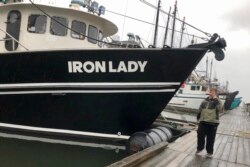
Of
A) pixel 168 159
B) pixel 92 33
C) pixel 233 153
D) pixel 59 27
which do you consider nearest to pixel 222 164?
pixel 168 159

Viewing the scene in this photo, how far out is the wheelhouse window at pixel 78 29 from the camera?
10690 millimetres

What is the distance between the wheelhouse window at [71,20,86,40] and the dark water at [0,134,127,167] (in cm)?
328

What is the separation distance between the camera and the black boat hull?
906 centimetres

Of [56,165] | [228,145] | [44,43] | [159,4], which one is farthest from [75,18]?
[159,4]

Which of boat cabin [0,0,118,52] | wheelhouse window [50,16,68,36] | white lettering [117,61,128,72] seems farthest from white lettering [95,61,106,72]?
wheelhouse window [50,16,68,36]

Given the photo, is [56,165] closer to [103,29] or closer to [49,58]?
[49,58]

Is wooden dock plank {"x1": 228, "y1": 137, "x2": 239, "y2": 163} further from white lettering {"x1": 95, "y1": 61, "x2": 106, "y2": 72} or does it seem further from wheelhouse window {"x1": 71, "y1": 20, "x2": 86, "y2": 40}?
wheelhouse window {"x1": 71, "y1": 20, "x2": 86, "y2": 40}

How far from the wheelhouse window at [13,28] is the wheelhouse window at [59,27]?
1.07 meters

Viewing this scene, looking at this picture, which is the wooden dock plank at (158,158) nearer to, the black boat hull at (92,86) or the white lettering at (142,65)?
the black boat hull at (92,86)

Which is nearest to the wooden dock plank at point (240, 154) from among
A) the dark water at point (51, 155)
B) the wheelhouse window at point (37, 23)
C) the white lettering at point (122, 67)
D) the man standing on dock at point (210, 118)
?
the man standing on dock at point (210, 118)

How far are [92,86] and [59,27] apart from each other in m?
2.43

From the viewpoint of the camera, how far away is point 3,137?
1029 cm

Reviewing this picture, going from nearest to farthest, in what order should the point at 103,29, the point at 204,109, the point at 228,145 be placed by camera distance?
the point at 204,109, the point at 228,145, the point at 103,29

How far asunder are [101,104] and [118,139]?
3.63ft
